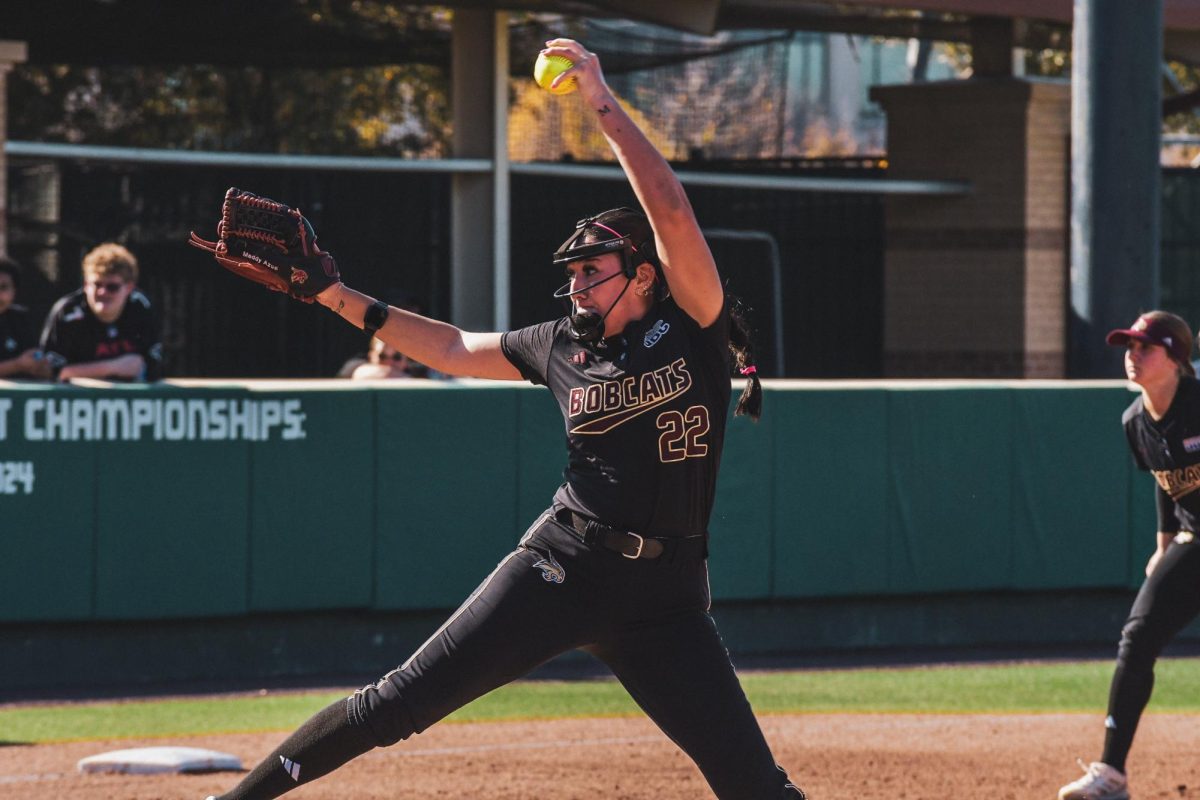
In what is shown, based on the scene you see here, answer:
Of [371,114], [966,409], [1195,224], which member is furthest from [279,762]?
[371,114]

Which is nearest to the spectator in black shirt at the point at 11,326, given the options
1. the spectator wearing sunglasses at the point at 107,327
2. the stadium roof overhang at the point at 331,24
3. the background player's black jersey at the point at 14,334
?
the background player's black jersey at the point at 14,334

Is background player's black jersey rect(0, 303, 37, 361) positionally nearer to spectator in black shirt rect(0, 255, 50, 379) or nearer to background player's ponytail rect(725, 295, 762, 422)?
spectator in black shirt rect(0, 255, 50, 379)

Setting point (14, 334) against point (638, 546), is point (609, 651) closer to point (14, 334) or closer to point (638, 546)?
point (638, 546)

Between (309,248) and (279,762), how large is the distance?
1.35 meters

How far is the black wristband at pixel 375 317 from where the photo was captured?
4848mm

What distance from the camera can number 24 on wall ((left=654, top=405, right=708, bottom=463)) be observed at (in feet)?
14.6

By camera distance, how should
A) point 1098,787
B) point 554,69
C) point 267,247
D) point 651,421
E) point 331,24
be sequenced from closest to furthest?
point 554,69
point 651,421
point 267,247
point 1098,787
point 331,24

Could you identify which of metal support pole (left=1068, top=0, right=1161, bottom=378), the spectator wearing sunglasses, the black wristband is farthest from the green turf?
the black wristband

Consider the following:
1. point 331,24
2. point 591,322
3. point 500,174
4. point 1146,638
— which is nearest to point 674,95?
point 331,24

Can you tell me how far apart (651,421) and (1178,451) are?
3033 mm

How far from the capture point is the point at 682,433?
4.48 m

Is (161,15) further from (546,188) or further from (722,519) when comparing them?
(722,519)

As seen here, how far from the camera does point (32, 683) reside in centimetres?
912

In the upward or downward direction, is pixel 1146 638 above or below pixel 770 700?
above
